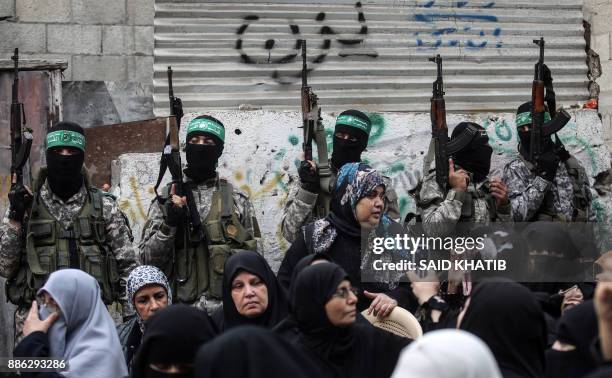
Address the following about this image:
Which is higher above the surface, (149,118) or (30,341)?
(149,118)

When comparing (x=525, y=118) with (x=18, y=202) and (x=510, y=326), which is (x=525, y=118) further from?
(x=510, y=326)

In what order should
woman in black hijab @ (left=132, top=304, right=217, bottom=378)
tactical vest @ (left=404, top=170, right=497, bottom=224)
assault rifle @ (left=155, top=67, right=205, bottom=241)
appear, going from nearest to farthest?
1. woman in black hijab @ (left=132, top=304, right=217, bottom=378)
2. assault rifle @ (left=155, top=67, right=205, bottom=241)
3. tactical vest @ (left=404, top=170, right=497, bottom=224)

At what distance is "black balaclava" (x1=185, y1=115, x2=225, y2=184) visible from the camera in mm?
7523

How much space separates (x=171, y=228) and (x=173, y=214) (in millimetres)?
97

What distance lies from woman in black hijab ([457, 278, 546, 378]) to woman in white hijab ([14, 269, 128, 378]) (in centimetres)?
174

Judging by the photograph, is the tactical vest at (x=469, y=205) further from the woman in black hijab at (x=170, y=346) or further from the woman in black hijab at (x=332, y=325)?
the woman in black hijab at (x=170, y=346)

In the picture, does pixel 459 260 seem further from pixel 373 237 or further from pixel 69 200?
pixel 69 200

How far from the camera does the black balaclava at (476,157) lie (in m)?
7.93

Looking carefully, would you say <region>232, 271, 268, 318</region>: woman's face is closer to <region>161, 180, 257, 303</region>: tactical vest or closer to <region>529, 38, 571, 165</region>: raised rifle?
<region>161, 180, 257, 303</region>: tactical vest

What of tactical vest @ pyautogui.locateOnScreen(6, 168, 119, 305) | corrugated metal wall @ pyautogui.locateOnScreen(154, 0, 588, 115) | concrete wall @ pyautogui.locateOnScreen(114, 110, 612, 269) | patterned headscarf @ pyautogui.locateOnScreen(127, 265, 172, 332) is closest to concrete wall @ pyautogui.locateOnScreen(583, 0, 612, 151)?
corrugated metal wall @ pyautogui.locateOnScreen(154, 0, 588, 115)

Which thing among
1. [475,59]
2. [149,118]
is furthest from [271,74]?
[475,59]

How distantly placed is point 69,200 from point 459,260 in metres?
2.41

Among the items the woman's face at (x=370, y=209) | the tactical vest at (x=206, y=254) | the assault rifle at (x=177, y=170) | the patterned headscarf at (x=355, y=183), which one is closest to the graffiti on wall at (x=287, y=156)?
the assault rifle at (x=177, y=170)

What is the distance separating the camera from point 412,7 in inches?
390
